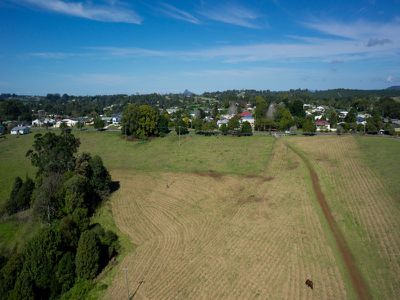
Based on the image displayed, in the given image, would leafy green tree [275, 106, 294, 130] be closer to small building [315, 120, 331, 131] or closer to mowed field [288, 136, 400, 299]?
small building [315, 120, 331, 131]

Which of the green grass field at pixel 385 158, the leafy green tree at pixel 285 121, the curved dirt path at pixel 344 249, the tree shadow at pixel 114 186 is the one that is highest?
the leafy green tree at pixel 285 121

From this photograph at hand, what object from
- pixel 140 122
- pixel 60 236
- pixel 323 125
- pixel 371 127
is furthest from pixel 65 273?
pixel 323 125

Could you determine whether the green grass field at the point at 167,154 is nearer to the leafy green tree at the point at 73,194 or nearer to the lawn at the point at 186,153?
the lawn at the point at 186,153

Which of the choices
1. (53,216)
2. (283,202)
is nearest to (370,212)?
(283,202)

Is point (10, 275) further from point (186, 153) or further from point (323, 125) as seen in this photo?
point (323, 125)

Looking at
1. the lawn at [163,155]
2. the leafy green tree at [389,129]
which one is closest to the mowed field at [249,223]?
the lawn at [163,155]

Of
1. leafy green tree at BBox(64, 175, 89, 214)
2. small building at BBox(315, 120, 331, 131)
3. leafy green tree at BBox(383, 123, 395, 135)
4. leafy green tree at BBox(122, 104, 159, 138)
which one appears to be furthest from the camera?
small building at BBox(315, 120, 331, 131)

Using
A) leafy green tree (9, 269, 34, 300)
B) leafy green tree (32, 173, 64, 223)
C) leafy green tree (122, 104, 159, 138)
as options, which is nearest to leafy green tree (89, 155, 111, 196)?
leafy green tree (32, 173, 64, 223)
